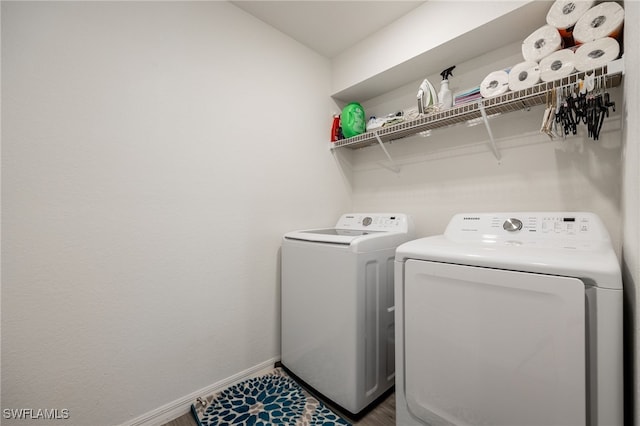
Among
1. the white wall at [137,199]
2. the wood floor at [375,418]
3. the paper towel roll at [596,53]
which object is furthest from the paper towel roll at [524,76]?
the wood floor at [375,418]

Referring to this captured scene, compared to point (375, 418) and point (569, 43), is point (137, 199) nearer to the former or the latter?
point (375, 418)

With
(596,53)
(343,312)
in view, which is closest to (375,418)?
(343,312)

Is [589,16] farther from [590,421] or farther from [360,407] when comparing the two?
[360,407]

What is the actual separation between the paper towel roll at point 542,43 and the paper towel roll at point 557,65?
0.12ft

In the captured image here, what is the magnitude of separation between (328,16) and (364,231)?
1549 millimetres

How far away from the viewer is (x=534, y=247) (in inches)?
42.5

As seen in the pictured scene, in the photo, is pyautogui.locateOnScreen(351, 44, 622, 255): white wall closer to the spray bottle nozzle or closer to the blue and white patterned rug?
the spray bottle nozzle

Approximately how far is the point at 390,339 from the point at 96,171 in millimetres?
1846

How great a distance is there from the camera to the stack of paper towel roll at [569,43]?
113cm

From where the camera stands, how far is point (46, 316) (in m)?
1.14

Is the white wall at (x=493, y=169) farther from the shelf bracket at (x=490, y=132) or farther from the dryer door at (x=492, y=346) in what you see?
the dryer door at (x=492, y=346)

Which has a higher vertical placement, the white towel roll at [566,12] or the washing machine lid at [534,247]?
the white towel roll at [566,12]

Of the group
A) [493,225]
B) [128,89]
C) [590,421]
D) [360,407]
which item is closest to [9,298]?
[128,89]

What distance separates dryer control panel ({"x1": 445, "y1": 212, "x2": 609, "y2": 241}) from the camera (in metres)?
1.15
